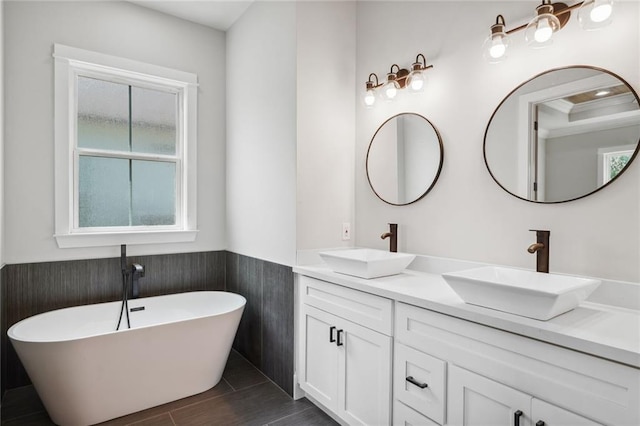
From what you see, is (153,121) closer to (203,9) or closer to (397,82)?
(203,9)

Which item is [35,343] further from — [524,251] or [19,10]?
[524,251]

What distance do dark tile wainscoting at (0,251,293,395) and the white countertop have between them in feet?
3.19

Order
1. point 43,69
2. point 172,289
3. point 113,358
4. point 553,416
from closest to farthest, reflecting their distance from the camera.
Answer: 1. point 553,416
2. point 113,358
3. point 43,69
4. point 172,289

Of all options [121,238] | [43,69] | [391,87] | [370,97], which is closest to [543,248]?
[391,87]

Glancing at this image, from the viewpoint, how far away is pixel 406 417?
162 cm

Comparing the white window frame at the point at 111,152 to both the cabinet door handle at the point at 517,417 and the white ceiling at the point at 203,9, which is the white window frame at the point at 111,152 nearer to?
the white ceiling at the point at 203,9

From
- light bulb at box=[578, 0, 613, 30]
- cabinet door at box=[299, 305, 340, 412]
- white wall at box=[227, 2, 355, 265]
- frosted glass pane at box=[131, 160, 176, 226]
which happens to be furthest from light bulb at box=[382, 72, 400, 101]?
frosted glass pane at box=[131, 160, 176, 226]

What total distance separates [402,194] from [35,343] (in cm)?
224

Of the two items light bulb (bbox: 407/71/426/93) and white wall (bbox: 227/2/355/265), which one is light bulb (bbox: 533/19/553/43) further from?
white wall (bbox: 227/2/355/265)

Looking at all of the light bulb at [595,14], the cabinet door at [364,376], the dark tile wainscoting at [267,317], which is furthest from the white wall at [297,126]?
the light bulb at [595,14]

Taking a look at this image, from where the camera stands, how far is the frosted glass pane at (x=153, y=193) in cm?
304

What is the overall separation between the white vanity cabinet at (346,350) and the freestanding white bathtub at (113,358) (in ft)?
1.97

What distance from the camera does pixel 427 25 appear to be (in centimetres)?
219

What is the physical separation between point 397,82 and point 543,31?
0.89 metres
